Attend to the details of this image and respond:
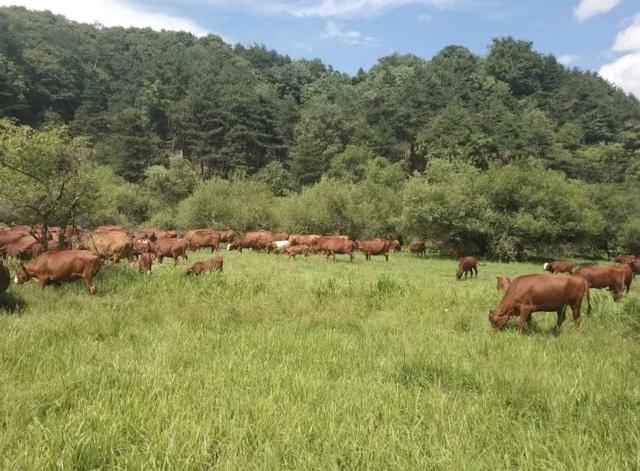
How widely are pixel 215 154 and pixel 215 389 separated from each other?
77.3 meters

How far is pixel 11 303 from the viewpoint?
9.59m

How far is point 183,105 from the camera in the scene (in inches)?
3381

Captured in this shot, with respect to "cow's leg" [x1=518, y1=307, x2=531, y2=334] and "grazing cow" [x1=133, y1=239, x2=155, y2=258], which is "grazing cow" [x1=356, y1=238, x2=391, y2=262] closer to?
"grazing cow" [x1=133, y1=239, x2=155, y2=258]

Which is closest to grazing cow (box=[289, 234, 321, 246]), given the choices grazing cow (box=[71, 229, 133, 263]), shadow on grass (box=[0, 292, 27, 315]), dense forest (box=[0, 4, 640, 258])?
dense forest (box=[0, 4, 640, 258])

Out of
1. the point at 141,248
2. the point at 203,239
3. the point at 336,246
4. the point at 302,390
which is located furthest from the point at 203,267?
the point at 203,239

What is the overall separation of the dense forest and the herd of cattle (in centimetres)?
257

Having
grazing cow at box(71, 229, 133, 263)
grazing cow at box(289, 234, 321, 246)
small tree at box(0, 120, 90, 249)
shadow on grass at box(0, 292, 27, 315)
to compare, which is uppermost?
small tree at box(0, 120, 90, 249)

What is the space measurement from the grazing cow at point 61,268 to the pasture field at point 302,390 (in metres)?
1.45

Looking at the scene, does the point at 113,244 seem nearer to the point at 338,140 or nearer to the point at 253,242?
the point at 253,242

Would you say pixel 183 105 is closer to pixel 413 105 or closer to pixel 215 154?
pixel 215 154

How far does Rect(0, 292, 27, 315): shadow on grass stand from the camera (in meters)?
9.07

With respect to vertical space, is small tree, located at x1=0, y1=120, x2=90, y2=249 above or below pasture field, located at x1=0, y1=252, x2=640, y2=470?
above

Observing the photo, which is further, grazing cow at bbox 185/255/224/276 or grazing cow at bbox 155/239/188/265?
grazing cow at bbox 155/239/188/265

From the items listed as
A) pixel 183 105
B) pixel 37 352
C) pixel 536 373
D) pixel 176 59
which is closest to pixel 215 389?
pixel 37 352
